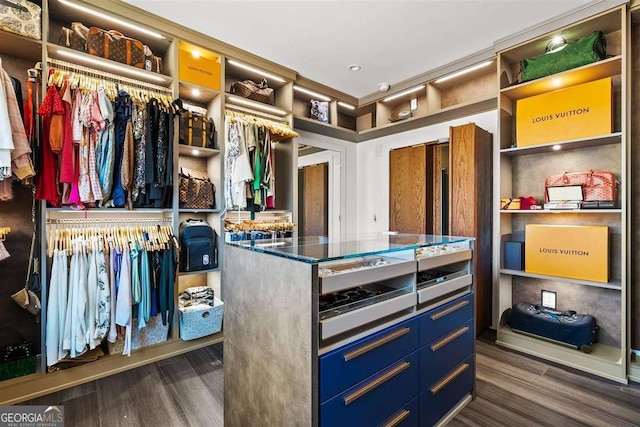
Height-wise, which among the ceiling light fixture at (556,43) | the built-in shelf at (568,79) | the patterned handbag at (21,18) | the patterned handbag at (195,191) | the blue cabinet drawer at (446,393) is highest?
the ceiling light fixture at (556,43)

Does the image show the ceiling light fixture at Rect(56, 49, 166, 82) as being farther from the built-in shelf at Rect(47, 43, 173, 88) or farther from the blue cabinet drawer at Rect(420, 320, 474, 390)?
the blue cabinet drawer at Rect(420, 320, 474, 390)

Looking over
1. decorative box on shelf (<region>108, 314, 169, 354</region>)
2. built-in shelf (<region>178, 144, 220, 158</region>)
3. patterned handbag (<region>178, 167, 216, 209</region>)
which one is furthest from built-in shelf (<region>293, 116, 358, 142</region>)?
decorative box on shelf (<region>108, 314, 169, 354</region>)

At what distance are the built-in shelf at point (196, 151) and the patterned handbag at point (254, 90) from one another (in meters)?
0.72

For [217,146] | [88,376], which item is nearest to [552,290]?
[217,146]

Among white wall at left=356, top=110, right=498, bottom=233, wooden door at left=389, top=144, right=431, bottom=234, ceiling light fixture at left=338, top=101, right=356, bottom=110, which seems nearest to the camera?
wooden door at left=389, top=144, right=431, bottom=234

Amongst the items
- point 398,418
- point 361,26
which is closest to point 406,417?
point 398,418

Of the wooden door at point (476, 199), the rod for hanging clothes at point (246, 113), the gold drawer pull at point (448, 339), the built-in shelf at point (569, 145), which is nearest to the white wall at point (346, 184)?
the rod for hanging clothes at point (246, 113)

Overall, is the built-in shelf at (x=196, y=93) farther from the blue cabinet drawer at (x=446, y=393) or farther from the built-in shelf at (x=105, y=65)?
the blue cabinet drawer at (x=446, y=393)

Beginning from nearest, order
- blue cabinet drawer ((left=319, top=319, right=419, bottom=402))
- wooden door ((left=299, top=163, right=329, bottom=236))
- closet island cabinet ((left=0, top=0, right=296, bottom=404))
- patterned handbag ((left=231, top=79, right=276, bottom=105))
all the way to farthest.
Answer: blue cabinet drawer ((left=319, top=319, right=419, bottom=402)), closet island cabinet ((left=0, top=0, right=296, bottom=404)), patterned handbag ((left=231, top=79, right=276, bottom=105)), wooden door ((left=299, top=163, right=329, bottom=236))

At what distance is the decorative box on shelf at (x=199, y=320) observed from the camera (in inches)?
104

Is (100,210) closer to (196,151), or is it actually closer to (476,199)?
(196,151)

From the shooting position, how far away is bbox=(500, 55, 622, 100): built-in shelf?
7.63 ft

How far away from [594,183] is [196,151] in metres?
3.46

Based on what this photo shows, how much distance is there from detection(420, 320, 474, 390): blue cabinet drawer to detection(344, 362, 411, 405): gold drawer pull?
0.57 ft
